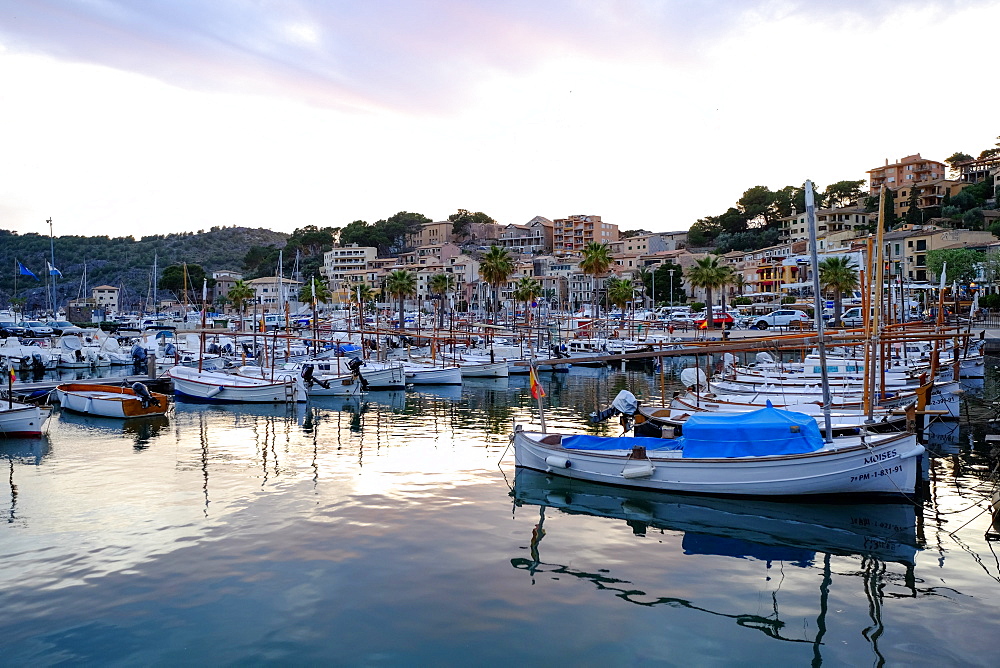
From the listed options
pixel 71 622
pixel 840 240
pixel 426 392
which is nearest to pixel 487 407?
pixel 426 392

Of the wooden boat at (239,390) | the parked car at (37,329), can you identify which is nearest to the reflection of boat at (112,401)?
the wooden boat at (239,390)

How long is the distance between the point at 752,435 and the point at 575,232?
498ft

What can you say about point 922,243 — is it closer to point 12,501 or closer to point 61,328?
point 12,501

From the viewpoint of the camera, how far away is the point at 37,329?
8850 centimetres

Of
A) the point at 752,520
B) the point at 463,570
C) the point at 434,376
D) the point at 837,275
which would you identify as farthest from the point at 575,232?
the point at 463,570

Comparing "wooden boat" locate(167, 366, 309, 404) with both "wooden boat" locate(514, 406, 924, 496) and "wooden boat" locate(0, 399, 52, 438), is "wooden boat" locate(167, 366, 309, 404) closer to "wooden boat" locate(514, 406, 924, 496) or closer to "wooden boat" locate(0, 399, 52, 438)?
"wooden boat" locate(0, 399, 52, 438)

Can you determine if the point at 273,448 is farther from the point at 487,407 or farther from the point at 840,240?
A: the point at 840,240

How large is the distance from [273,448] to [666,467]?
1605cm

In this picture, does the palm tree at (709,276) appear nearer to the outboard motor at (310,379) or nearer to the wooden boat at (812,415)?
the outboard motor at (310,379)

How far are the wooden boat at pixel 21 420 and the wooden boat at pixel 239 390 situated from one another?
12.3 meters

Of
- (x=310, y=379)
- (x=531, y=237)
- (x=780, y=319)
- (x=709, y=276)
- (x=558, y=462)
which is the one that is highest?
(x=531, y=237)

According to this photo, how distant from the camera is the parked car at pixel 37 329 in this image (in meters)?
86.7

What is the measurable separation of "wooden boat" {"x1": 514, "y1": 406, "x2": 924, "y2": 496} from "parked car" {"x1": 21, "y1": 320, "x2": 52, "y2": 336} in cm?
8725

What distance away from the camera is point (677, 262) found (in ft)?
431
